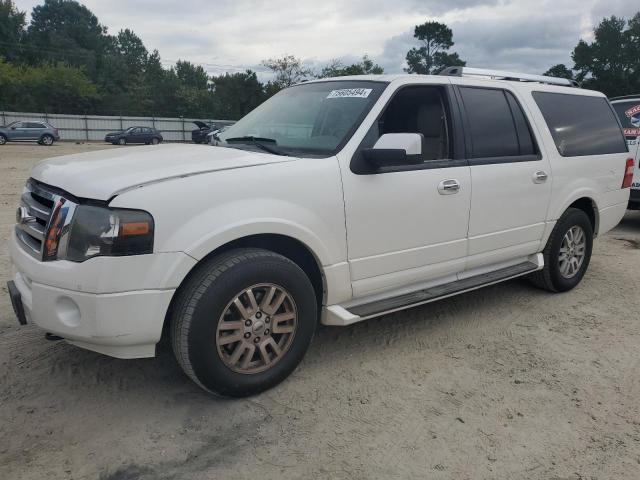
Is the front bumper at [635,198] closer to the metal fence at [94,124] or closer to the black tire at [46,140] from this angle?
the black tire at [46,140]

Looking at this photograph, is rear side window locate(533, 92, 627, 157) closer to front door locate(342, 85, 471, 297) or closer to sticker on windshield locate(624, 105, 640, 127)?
front door locate(342, 85, 471, 297)

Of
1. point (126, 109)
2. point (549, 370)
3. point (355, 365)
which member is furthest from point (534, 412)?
point (126, 109)

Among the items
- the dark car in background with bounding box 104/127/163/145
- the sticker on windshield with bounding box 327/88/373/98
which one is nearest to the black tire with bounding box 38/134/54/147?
the dark car in background with bounding box 104/127/163/145

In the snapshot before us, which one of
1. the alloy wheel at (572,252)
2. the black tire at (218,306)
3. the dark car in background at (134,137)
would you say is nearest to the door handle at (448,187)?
the black tire at (218,306)

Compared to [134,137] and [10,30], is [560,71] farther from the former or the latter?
[10,30]

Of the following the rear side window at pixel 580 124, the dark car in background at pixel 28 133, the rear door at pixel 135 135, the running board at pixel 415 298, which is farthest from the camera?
the rear door at pixel 135 135

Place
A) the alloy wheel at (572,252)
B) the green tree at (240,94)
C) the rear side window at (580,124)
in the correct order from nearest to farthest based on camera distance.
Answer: the rear side window at (580,124) < the alloy wheel at (572,252) < the green tree at (240,94)

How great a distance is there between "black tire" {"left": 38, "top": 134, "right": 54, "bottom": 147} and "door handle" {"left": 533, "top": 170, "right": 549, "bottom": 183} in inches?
1317

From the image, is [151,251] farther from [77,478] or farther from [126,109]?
[126,109]

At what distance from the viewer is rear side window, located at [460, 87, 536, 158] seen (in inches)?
165

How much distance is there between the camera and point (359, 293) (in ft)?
11.7

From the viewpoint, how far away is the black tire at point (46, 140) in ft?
105

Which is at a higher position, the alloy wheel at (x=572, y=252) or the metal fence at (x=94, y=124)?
the metal fence at (x=94, y=124)

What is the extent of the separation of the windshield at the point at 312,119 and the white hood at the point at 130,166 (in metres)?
0.32
